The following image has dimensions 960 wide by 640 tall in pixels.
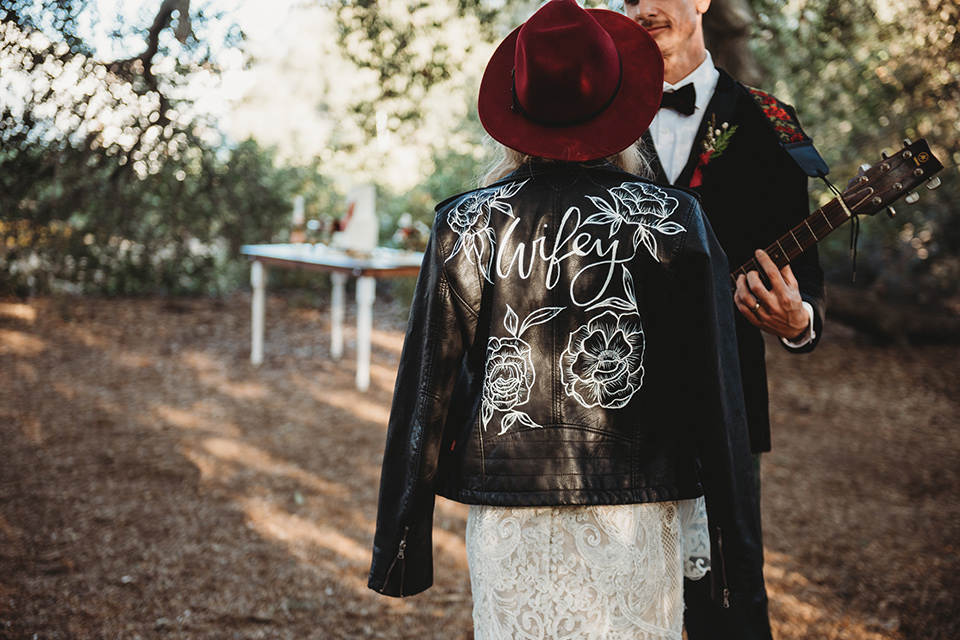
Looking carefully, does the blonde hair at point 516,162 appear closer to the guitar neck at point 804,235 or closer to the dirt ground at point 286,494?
the guitar neck at point 804,235

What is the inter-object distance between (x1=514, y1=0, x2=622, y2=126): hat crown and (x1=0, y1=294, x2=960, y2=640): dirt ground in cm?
220

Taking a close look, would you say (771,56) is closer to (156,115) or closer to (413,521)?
(156,115)

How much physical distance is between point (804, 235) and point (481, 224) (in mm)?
842

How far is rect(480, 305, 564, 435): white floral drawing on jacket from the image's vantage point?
1.30m

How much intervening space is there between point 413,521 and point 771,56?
20.1 feet

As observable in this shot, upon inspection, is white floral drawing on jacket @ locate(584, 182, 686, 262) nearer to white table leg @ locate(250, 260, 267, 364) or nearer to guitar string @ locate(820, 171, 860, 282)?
guitar string @ locate(820, 171, 860, 282)

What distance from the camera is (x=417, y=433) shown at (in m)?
1.37

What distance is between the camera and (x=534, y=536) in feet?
4.27

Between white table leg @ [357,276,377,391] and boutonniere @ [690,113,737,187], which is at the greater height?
boutonniere @ [690,113,737,187]

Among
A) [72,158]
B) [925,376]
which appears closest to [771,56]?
[925,376]

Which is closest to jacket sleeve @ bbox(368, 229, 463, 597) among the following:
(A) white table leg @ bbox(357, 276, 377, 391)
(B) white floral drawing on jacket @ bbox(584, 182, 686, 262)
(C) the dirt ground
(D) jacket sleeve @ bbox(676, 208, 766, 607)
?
(B) white floral drawing on jacket @ bbox(584, 182, 686, 262)

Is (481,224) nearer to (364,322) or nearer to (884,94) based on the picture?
(364,322)

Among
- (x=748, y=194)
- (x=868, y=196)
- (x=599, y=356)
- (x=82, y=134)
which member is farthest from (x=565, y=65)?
(x=82, y=134)

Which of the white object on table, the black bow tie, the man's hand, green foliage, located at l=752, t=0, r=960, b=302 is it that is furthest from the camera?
the white object on table
